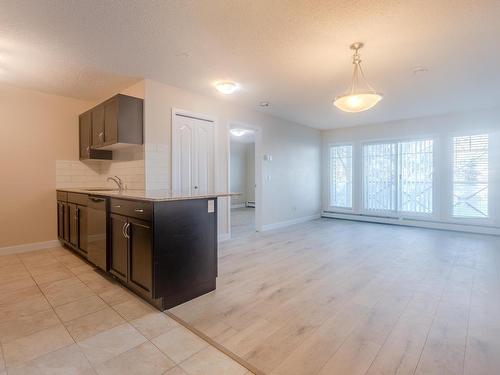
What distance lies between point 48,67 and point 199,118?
1.98 m

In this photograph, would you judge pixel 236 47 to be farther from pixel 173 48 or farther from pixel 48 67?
pixel 48 67

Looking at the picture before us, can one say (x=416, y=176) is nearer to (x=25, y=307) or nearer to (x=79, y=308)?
(x=79, y=308)

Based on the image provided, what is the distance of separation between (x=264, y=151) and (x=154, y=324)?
410 centimetres

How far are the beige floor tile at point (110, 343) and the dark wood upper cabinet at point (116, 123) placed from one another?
2.35 m

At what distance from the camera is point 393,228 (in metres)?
5.82

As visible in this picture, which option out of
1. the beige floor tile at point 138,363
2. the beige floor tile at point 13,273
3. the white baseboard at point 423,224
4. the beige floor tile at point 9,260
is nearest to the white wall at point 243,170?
the white baseboard at point 423,224

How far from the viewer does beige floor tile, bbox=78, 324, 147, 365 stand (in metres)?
1.63

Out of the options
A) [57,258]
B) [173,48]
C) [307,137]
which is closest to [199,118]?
[173,48]

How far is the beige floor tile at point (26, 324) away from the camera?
1.83 m

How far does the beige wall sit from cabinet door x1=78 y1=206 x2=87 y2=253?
4.11ft

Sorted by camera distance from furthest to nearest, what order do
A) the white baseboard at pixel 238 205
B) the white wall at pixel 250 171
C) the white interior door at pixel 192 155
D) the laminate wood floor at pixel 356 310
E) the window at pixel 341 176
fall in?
the white wall at pixel 250 171
the white baseboard at pixel 238 205
the window at pixel 341 176
the white interior door at pixel 192 155
the laminate wood floor at pixel 356 310

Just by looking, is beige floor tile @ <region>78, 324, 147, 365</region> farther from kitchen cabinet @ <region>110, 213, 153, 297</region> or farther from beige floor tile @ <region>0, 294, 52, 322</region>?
beige floor tile @ <region>0, 294, 52, 322</region>

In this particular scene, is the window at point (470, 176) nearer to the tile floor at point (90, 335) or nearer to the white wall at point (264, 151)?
the white wall at point (264, 151)

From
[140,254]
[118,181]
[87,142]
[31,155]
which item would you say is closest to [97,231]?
[140,254]
